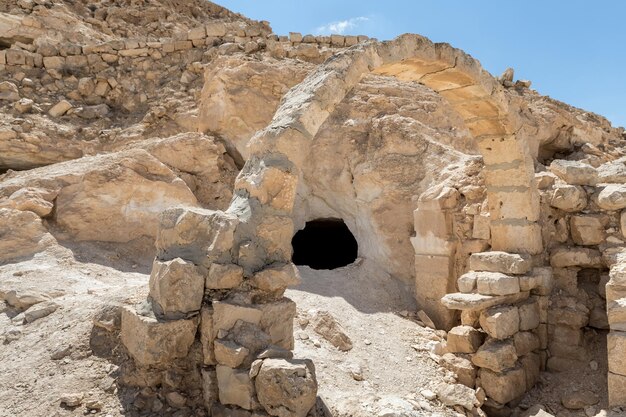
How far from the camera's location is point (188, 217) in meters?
3.13

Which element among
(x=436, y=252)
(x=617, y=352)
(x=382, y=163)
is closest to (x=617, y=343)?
(x=617, y=352)

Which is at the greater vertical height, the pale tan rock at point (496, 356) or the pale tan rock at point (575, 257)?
the pale tan rock at point (575, 257)

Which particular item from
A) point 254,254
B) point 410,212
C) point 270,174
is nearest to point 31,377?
point 254,254

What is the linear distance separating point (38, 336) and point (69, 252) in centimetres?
193

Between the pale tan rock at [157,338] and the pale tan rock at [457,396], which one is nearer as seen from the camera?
the pale tan rock at [157,338]

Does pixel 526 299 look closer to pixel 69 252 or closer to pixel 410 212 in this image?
pixel 410 212

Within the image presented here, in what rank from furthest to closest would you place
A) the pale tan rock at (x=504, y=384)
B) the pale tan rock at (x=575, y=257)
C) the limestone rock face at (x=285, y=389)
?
the pale tan rock at (x=575, y=257) → the pale tan rock at (x=504, y=384) → the limestone rock face at (x=285, y=389)

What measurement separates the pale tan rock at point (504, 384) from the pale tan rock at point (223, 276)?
286cm

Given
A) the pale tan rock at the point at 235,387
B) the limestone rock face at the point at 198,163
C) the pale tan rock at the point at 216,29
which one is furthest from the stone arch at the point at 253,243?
the pale tan rock at the point at 216,29

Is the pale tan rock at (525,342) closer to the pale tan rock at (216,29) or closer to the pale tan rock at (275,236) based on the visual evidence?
the pale tan rock at (275,236)

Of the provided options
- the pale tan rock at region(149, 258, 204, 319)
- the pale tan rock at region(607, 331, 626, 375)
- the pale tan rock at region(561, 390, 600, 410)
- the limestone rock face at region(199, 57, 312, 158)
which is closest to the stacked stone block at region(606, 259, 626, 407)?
the pale tan rock at region(607, 331, 626, 375)

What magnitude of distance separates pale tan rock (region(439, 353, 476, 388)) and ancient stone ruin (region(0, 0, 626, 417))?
0.03m

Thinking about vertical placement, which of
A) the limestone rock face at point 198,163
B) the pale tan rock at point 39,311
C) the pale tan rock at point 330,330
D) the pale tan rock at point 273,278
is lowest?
the pale tan rock at point 330,330

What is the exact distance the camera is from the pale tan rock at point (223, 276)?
293 centimetres
